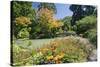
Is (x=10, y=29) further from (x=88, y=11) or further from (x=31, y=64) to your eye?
(x=88, y=11)

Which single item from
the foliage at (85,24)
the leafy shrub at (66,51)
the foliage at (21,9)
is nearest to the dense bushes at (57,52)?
the leafy shrub at (66,51)

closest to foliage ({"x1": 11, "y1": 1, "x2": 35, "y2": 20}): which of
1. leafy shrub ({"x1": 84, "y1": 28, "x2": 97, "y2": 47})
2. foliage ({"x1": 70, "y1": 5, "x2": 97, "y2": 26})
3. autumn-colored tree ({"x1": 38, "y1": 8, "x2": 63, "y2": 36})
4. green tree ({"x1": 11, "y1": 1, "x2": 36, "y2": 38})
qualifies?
green tree ({"x1": 11, "y1": 1, "x2": 36, "y2": 38})

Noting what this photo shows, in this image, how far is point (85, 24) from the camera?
2586mm

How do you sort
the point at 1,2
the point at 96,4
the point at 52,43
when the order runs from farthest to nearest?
1. the point at 96,4
2. the point at 52,43
3. the point at 1,2

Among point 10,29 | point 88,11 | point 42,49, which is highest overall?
point 88,11

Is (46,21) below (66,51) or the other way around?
the other way around

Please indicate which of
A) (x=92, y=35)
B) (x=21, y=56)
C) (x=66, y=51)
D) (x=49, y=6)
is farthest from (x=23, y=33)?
(x=92, y=35)

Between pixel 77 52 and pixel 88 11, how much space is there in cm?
51

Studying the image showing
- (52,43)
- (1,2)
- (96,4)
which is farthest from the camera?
(96,4)

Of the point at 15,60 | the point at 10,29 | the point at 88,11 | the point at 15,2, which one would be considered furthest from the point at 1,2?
the point at 88,11

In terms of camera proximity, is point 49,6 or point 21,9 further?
point 49,6

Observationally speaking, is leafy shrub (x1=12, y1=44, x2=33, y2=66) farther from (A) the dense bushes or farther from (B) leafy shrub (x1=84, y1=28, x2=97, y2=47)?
(B) leafy shrub (x1=84, y1=28, x2=97, y2=47)

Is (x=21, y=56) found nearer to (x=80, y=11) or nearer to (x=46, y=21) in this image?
(x=46, y=21)

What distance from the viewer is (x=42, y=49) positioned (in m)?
2.40
